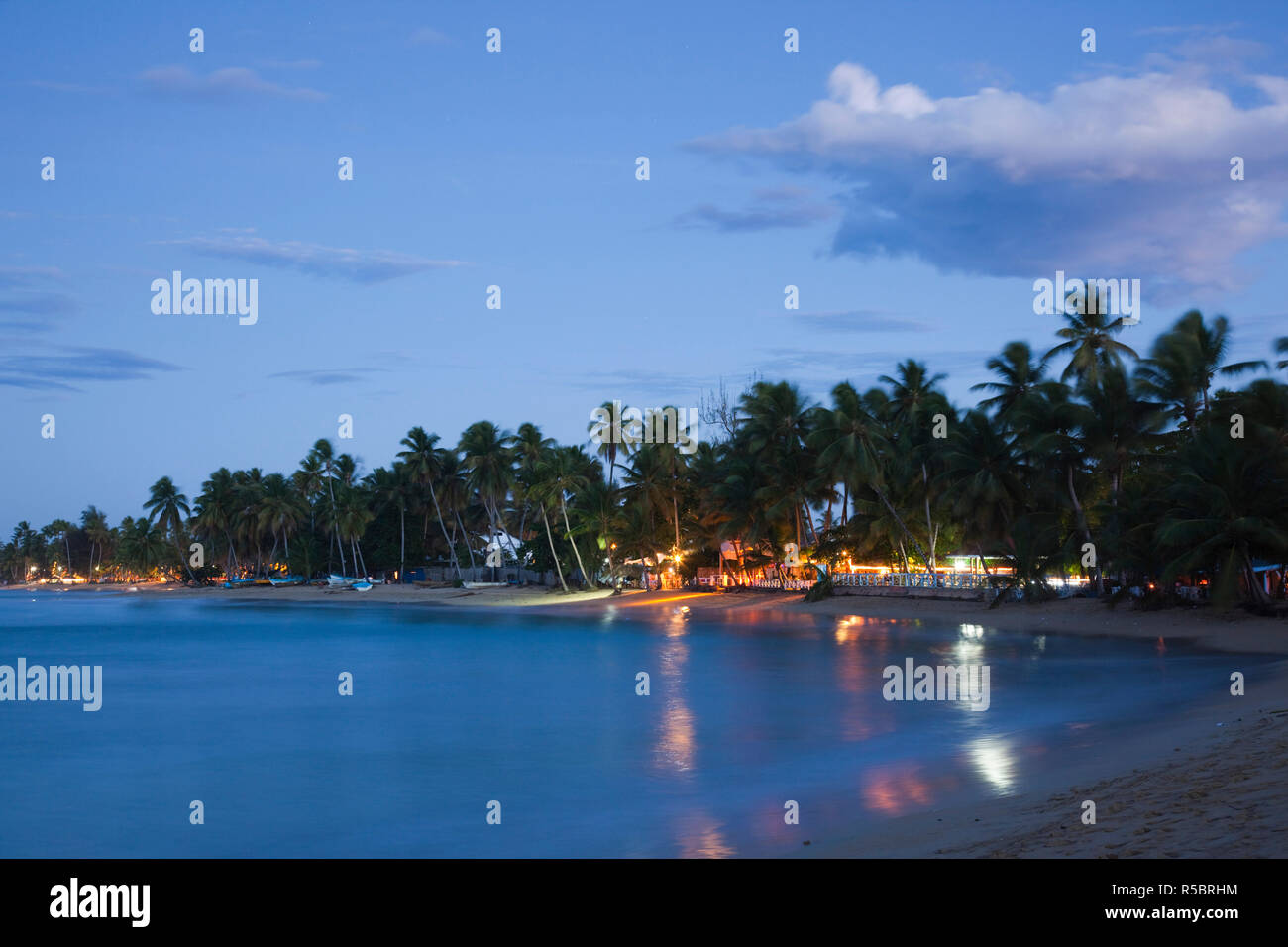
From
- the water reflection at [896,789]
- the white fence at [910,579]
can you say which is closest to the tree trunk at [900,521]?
the white fence at [910,579]

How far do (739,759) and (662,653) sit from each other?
17364 mm

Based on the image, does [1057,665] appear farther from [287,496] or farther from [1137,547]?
[287,496]

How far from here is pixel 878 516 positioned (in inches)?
1941

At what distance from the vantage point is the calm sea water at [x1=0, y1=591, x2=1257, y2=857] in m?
11.7

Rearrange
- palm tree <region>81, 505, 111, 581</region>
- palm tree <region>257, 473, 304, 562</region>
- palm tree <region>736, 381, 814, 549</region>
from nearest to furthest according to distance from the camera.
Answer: palm tree <region>736, 381, 814, 549</region>, palm tree <region>257, 473, 304, 562</region>, palm tree <region>81, 505, 111, 581</region>

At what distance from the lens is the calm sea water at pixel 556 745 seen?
11.7 metres

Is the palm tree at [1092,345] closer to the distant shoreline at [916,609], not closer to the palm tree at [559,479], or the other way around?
the distant shoreline at [916,609]

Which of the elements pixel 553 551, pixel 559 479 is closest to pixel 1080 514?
pixel 559 479

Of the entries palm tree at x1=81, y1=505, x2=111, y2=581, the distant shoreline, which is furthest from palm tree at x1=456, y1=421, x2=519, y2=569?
palm tree at x1=81, y1=505, x2=111, y2=581

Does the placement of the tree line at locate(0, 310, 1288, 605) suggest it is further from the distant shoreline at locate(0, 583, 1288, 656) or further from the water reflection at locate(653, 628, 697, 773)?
the water reflection at locate(653, 628, 697, 773)

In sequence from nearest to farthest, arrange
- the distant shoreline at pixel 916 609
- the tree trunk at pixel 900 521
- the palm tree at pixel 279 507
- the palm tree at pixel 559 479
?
the distant shoreline at pixel 916 609, the tree trunk at pixel 900 521, the palm tree at pixel 559 479, the palm tree at pixel 279 507

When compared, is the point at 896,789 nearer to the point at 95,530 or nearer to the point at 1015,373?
the point at 1015,373
